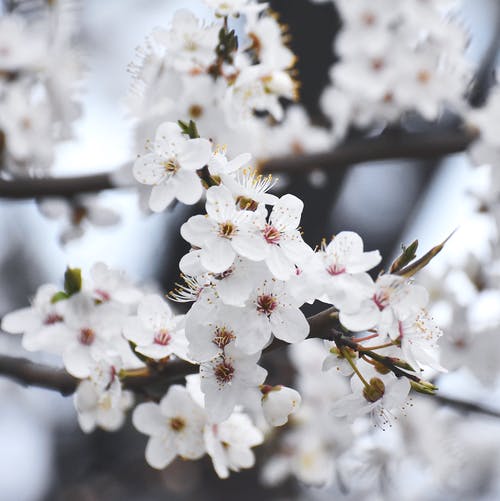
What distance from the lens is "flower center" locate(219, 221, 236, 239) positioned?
0.83m

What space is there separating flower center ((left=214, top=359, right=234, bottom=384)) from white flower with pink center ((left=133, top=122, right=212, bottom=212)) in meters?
0.21

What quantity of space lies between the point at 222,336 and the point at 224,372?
55 mm

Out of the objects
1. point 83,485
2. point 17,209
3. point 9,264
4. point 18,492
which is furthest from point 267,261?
point 18,492

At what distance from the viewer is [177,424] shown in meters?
1.09

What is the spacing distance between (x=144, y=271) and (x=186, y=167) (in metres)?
2.53

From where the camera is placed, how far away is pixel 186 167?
89 cm

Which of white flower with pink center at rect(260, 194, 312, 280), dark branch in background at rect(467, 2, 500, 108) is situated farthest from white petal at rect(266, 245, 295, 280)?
dark branch in background at rect(467, 2, 500, 108)

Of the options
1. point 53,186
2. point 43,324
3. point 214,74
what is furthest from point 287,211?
point 53,186

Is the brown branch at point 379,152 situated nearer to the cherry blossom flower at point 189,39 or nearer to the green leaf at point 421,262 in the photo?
the cherry blossom flower at point 189,39

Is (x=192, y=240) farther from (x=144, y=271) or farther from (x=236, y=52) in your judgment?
(x=144, y=271)

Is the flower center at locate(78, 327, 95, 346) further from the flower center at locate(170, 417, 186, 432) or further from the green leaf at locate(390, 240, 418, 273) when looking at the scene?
the green leaf at locate(390, 240, 418, 273)

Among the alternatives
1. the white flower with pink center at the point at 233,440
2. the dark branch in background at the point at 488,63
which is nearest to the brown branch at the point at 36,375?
the white flower with pink center at the point at 233,440

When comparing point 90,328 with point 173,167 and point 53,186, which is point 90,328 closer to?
point 173,167

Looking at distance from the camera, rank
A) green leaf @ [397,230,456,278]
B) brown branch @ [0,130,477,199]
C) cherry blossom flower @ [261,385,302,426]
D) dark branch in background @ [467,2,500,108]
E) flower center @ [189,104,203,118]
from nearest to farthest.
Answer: green leaf @ [397,230,456,278], cherry blossom flower @ [261,385,302,426], flower center @ [189,104,203,118], brown branch @ [0,130,477,199], dark branch in background @ [467,2,500,108]
